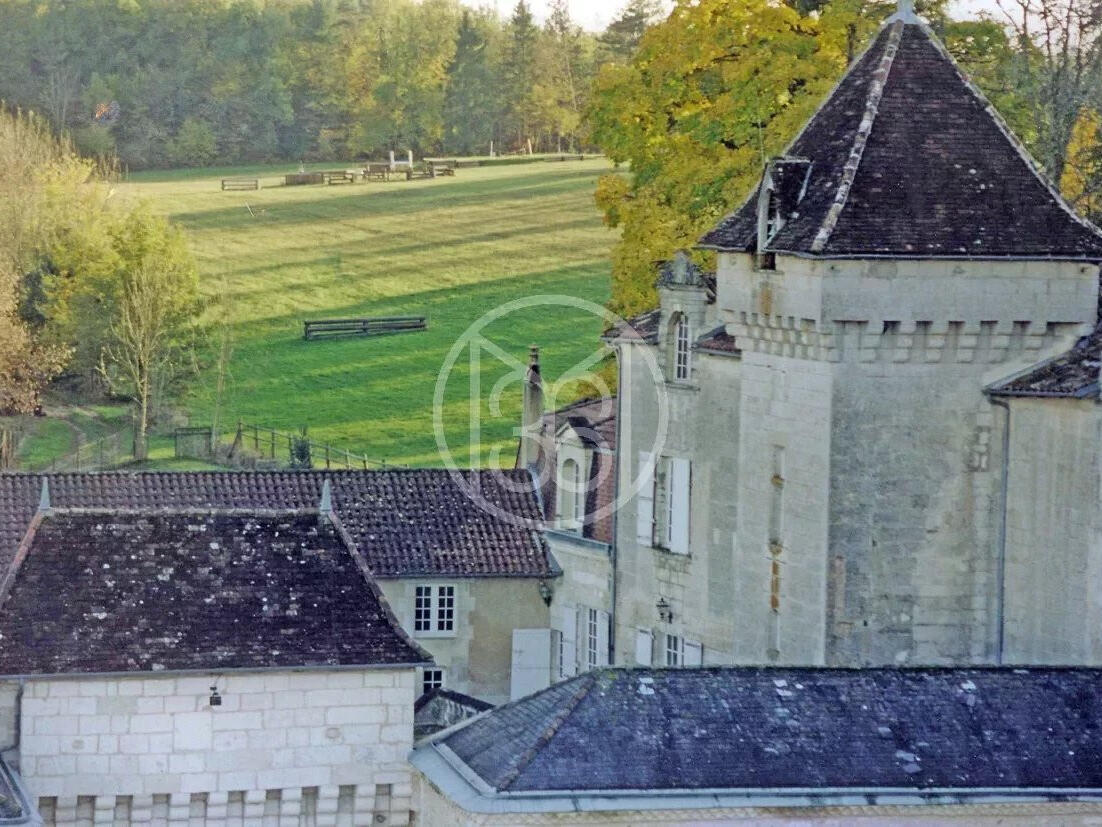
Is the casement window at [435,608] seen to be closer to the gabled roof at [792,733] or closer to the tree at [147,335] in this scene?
the gabled roof at [792,733]

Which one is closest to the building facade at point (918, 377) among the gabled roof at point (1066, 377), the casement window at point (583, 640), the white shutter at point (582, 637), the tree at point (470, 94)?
the gabled roof at point (1066, 377)

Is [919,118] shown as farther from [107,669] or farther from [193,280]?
[193,280]

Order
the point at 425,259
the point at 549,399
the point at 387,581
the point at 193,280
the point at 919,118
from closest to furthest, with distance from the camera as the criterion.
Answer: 1. the point at 919,118
2. the point at 387,581
3. the point at 549,399
4. the point at 193,280
5. the point at 425,259

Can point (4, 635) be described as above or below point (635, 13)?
below

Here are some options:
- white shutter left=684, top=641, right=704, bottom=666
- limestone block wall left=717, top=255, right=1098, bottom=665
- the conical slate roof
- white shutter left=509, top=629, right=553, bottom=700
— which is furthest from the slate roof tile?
white shutter left=509, top=629, right=553, bottom=700

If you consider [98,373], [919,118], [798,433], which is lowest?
[98,373]

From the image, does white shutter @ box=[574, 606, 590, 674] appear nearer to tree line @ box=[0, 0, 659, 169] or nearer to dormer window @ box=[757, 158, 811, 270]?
dormer window @ box=[757, 158, 811, 270]

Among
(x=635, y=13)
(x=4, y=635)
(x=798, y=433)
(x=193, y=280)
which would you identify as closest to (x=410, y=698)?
(x=4, y=635)
